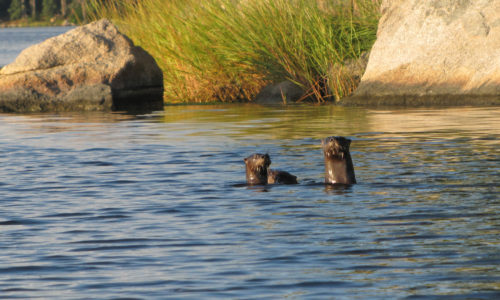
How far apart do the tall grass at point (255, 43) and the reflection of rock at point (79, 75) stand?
1070 millimetres

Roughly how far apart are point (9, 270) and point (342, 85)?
13677 mm

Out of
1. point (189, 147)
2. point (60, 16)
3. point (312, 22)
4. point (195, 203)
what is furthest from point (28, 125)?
point (60, 16)

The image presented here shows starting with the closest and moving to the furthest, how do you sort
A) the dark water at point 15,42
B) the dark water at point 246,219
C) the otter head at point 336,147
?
the dark water at point 246,219, the otter head at point 336,147, the dark water at point 15,42

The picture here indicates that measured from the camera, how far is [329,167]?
807cm

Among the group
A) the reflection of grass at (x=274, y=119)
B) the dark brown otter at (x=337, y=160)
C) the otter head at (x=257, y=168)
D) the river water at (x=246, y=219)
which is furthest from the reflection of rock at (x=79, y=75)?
the dark brown otter at (x=337, y=160)

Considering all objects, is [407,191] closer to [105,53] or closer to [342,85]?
[342,85]

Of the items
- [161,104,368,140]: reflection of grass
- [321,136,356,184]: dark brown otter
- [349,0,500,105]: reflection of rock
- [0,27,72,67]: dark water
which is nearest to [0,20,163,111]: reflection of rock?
[161,104,368,140]: reflection of grass

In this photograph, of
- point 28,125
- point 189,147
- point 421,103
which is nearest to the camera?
point 189,147

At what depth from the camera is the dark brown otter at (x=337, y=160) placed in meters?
7.92

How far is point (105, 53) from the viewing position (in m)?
18.9

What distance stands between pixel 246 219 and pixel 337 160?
165 cm

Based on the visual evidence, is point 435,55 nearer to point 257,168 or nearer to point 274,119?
point 274,119

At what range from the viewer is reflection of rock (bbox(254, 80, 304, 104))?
19062mm

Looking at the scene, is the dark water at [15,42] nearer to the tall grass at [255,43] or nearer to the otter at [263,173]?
the tall grass at [255,43]
